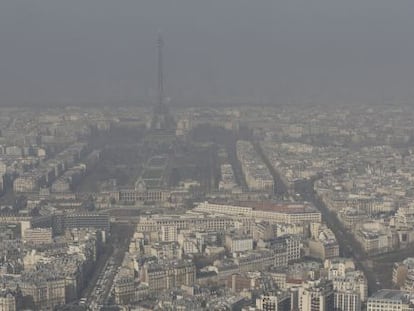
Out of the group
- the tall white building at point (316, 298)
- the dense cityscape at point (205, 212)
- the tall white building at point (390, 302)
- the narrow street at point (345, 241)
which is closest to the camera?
the tall white building at point (390, 302)

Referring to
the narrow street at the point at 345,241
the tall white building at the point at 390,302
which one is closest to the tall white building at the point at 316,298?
the tall white building at the point at 390,302

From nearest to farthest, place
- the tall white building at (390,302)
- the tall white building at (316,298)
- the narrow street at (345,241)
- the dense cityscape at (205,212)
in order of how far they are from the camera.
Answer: the tall white building at (390,302), the tall white building at (316,298), the dense cityscape at (205,212), the narrow street at (345,241)

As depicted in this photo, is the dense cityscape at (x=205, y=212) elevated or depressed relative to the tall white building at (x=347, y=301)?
elevated

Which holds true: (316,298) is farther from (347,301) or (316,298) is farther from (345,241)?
(345,241)

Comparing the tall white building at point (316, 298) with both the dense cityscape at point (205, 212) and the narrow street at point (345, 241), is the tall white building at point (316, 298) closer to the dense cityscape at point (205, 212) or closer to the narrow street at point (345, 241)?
the dense cityscape at point (205, 212)

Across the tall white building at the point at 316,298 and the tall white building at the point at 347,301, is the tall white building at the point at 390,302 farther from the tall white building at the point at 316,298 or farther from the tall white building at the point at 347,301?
the tall white building at the point at 316,298

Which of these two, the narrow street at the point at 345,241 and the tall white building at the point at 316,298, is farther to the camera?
the narrow street at the point at 345,241

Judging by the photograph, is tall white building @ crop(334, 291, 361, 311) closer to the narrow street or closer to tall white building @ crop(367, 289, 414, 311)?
tall white building @ crop(367, 289, 414, 311)

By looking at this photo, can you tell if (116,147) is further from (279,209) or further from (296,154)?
(279,209)

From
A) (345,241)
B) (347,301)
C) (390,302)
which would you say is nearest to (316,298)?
(347,301)
